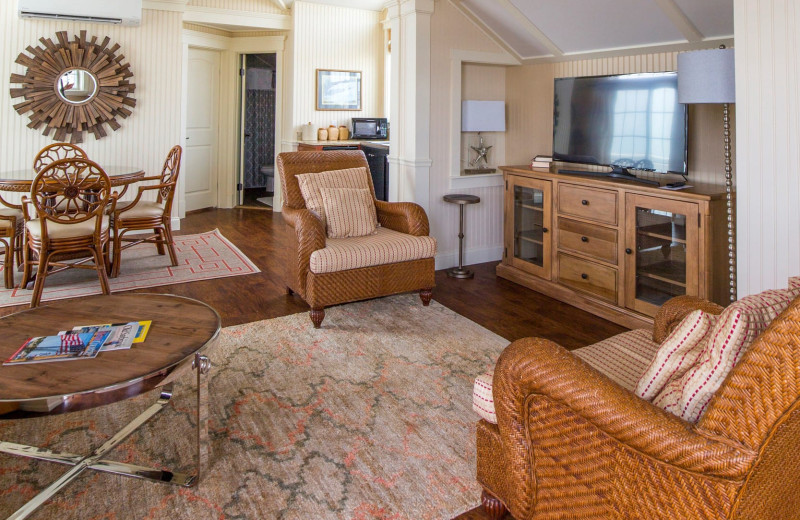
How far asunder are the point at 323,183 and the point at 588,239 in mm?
1756

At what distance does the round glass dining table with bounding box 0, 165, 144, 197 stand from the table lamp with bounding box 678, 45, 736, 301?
371 centimetres

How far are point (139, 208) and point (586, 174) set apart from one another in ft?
11.0

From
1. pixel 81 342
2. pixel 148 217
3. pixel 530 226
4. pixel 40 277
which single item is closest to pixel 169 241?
pixel 148 217

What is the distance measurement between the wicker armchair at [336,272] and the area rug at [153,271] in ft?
3.27

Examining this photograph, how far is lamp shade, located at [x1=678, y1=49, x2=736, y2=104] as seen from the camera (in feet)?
8.79

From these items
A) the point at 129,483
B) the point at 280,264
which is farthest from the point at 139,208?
the point at 129,483

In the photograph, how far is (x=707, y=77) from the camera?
275cm

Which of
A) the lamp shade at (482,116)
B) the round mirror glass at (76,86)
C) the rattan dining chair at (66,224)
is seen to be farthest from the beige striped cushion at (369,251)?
the round mirror glass at (76,86)

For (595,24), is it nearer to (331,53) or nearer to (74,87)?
(331,53)

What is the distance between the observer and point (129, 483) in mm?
1928

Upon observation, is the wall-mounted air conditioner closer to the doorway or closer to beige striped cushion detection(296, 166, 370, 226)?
the doorway

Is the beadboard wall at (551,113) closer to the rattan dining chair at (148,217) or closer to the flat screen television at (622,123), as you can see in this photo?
the flat screen television at (622,123)

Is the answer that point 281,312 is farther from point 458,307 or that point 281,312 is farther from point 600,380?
point 600,380

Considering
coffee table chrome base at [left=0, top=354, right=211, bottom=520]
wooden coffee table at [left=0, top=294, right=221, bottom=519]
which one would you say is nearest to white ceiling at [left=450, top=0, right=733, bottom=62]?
wooden coffee table at [left=0, top=294, right=221, bottom=519]
